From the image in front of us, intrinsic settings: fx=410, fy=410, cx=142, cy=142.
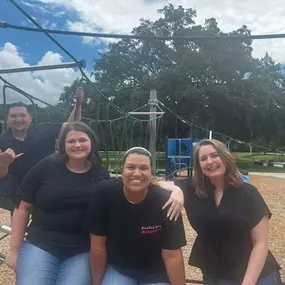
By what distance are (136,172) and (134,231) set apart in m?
0.30

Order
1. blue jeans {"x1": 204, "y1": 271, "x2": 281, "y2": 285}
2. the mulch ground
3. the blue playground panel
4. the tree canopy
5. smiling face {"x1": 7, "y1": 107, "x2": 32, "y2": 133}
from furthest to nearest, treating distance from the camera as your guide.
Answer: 1. the tree canopy
2. the blue playground panel
3. the mulch ground
4. smiling face {"x1": 7, "y1": 107, "x2": 32, "y2": 133}
5. blue jeans {"x1": 204, "y1": 271, "x2": 281, "y2": 285}

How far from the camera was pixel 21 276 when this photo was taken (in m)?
2.11

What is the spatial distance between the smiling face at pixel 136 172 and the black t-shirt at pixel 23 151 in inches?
32.3

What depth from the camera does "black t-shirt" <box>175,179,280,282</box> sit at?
2.18 m

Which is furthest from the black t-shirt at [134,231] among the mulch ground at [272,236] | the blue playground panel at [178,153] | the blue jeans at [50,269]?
the blue playground panel at [178,153]

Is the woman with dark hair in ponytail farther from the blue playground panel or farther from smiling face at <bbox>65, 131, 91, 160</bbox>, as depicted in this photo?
the blue playground panel

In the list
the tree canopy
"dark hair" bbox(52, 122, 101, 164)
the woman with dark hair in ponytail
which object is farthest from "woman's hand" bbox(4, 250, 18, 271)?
the tree canopy

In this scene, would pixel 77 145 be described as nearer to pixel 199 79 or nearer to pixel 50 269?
pixel 50 269

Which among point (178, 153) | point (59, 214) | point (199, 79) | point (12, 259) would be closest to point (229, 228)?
point (59, 214)

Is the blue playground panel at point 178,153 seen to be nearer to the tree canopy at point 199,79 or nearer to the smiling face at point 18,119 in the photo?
the tree canopy at point 199,79

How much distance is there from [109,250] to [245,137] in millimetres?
23384

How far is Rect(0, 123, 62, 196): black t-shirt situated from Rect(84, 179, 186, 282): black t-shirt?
769 millimetres

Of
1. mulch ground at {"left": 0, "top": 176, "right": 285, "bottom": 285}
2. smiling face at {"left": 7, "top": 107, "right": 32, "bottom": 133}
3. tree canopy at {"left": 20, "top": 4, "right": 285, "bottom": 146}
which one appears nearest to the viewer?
smiling face at {"left": 7, "top": 107, "right": 32, "bottom": 133}

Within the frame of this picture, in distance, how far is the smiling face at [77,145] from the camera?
2240mm
